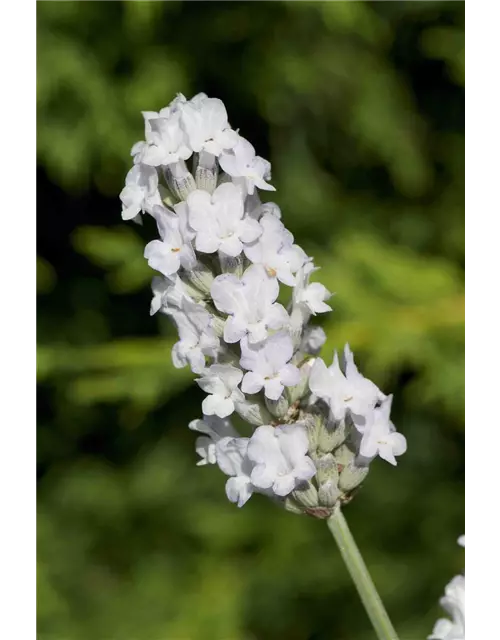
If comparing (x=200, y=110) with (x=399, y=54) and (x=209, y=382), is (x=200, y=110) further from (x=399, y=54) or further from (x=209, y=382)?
(x=399, y=54)

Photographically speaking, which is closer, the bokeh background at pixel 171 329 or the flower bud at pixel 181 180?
the flower bud at pixel 181 180

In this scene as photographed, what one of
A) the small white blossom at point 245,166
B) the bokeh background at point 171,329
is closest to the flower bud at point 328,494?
the small white blossom at point 245,166

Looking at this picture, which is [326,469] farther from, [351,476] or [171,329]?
[171,329]

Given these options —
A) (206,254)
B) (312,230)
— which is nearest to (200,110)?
(206,254)

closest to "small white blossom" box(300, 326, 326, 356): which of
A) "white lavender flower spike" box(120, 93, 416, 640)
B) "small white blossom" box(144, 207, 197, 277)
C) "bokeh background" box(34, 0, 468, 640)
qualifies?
"white lavender flower spike" box(120, 93, 416, 640)

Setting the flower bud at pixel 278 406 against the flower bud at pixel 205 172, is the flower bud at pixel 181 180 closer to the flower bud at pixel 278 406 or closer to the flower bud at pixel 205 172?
the flower bud at pixel 205 172

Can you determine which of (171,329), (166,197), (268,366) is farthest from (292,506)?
(171,329)
